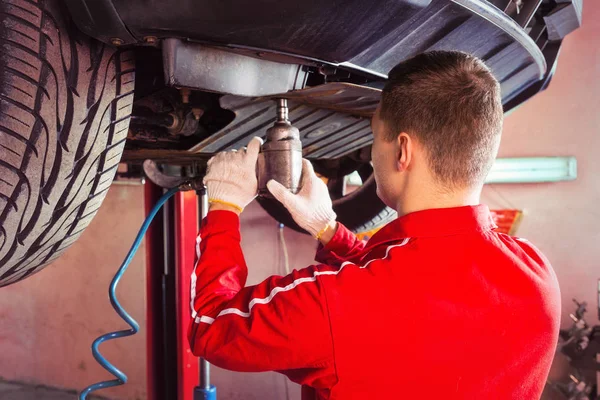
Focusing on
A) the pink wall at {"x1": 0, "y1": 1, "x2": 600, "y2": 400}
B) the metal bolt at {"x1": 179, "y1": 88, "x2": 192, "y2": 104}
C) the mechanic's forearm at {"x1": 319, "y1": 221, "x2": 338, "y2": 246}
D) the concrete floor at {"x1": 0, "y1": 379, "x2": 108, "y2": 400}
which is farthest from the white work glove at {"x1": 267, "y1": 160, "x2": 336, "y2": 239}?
the concrete floor at {"x1": 0, "y1": 379, "x2": 108, "y2": 400}

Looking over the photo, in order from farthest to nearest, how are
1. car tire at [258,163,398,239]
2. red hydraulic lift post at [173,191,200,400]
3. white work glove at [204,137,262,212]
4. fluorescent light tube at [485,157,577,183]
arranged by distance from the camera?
fluorescent light tube at [485,157,577,183], car tire at [258,163,398,239], red hydraulic lift post at [173,191,200,400], white work glove at [204,137,262,212]

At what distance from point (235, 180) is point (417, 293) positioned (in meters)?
0.36

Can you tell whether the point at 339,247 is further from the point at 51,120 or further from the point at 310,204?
the point at 51,120

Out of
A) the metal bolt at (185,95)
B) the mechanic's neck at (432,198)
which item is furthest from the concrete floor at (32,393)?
the mechanic's neck at (432,198)

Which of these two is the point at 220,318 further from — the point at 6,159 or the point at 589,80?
the point at 589,80

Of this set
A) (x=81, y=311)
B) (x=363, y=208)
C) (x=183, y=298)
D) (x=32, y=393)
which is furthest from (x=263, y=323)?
(x=32, y=393)

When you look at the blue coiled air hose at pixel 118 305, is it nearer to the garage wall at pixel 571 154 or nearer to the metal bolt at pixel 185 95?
the metal bolt at pixel 185 95

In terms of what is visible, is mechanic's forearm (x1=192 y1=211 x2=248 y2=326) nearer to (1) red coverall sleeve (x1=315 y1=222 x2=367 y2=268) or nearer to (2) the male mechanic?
(2) the male mechanic

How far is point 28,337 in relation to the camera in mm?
3551

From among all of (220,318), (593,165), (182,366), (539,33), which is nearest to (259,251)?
(182,366)

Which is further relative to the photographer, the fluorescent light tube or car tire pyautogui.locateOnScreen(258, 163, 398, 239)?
the fluorescent light tube

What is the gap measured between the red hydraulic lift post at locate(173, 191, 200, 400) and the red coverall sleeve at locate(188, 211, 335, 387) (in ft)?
2.95

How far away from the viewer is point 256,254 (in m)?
3.01

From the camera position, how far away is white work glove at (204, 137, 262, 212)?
883mm
